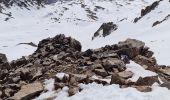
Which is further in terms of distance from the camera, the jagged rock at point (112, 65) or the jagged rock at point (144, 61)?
the jagged rock at point (144, 61)

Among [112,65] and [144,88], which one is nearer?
[144,88]

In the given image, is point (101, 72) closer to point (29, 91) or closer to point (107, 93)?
point (107, 93)

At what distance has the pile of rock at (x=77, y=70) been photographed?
1555 cm

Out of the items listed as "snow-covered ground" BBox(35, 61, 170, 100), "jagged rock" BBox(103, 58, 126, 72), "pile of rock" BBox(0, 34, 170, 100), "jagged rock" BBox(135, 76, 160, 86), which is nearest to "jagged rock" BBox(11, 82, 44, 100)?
"pile of rock" BBox(0, 34, 170, 100)

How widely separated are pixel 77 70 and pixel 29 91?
2799mm

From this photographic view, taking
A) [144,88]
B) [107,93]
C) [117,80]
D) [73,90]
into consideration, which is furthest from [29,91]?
[144,88]

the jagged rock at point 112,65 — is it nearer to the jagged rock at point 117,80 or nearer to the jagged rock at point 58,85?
the jagged rock at point 117,80

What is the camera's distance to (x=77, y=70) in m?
17.5

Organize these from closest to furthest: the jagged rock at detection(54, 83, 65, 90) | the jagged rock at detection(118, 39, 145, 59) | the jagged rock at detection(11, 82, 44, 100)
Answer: the jagged rock at detection(11, 82, 44, 100) → the jagged rock at detection(54, 83, 65, 90) → the jagged rock at detection(118, 39, 145, 59)

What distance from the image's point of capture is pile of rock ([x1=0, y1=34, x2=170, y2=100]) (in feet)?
51.0

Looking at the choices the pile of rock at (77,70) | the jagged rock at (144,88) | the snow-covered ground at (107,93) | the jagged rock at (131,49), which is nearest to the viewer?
the snow-covered ground at (107,93)

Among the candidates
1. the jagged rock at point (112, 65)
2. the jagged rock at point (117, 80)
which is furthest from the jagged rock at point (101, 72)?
the jagged rock at point (117, 80)

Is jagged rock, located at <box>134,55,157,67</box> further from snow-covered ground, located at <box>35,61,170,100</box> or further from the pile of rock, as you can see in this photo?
snow-covered ground, located at <box>35,61,170,100</box>

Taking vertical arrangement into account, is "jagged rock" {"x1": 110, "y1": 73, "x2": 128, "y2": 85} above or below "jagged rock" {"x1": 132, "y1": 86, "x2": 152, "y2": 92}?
above
